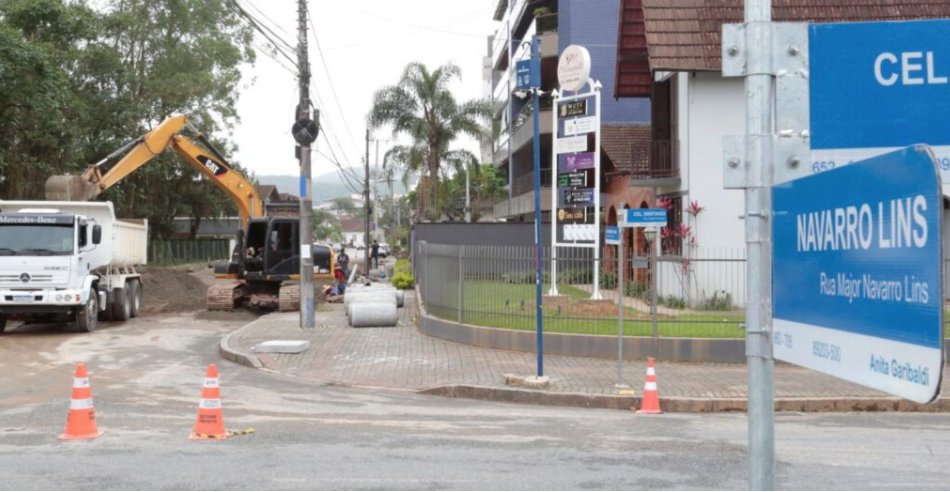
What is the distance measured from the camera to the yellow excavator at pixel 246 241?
84.2 ft

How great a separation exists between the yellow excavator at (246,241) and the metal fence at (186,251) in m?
32.1

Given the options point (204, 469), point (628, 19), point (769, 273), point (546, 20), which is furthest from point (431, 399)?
point (546, 20)

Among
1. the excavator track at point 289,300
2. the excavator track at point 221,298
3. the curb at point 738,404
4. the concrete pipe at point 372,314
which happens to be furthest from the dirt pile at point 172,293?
the curb at point 738,404

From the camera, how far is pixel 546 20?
40094 mm

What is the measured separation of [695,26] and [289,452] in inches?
637

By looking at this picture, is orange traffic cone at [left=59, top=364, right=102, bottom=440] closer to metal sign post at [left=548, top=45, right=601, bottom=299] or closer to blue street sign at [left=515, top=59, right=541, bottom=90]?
blue street sign at [left=515, top=59, right=541, bottom=90]

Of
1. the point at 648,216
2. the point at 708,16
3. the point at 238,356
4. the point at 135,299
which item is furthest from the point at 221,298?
the point at 648,216

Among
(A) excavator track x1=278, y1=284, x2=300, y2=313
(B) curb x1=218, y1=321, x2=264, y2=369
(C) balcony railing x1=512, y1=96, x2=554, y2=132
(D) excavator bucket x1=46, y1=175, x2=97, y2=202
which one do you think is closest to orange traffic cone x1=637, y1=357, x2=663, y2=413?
(B) curb x1=218, y1=321, x2=264, y2=369

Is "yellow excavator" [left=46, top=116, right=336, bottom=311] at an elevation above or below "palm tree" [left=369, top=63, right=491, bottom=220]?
below

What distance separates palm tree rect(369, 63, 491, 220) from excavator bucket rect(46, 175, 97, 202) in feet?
63.1

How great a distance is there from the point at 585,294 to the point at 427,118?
27.2 meters

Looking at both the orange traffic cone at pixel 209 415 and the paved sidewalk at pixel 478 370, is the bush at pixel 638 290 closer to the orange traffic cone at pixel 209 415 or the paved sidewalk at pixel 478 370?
the paved sidewalk at pixel 478 370

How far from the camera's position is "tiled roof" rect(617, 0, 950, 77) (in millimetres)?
21047

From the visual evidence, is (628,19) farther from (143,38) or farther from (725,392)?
(143,38)
